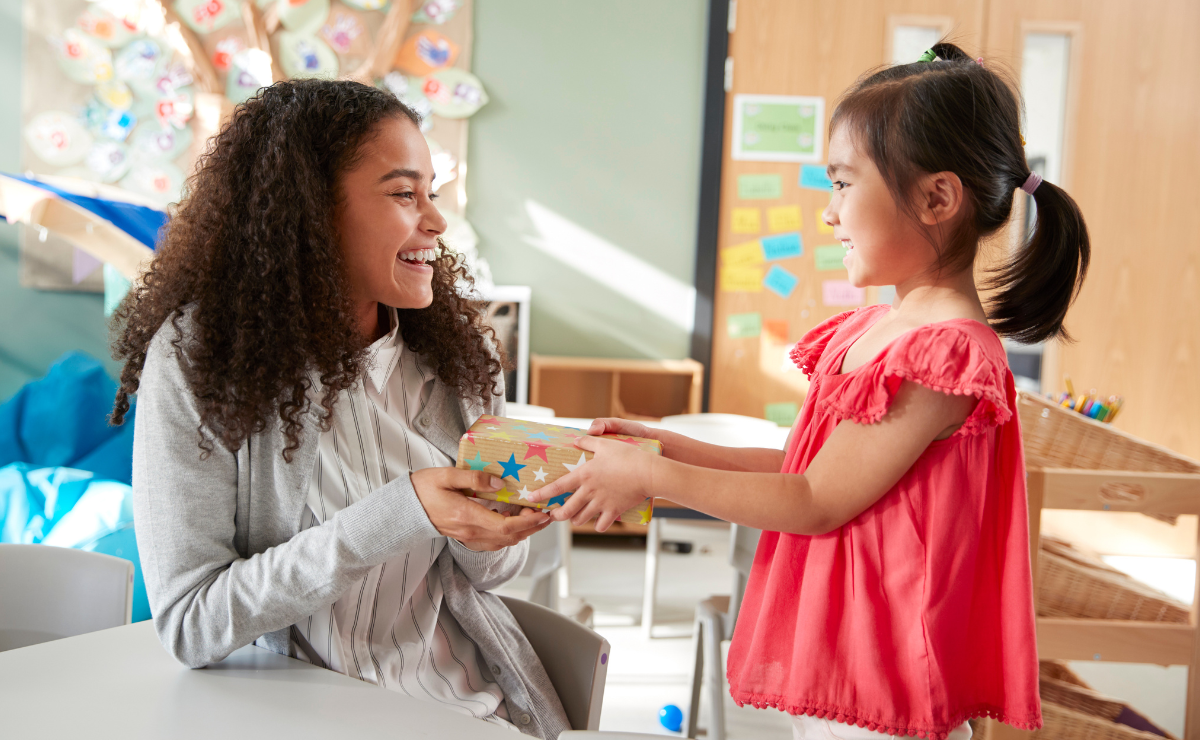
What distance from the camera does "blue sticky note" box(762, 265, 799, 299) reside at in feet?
13.4

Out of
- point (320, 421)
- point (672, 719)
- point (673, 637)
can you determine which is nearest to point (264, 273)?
point (320, 421)

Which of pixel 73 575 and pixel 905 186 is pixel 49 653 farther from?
pixel 905 186

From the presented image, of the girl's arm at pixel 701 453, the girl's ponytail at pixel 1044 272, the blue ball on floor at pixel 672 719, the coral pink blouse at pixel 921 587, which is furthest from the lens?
the blue ball on floor at pixel 672 719

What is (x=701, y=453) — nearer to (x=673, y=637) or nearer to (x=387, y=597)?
(x=387, y=597)

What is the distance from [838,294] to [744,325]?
1.59 ft

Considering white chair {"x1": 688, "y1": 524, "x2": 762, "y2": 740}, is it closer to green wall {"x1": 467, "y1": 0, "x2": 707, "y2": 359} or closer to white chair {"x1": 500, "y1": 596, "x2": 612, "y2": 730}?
white chair {"x1": 500, "y1": 596, "x2": 612, "y2": 730}

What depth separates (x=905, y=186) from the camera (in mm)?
979

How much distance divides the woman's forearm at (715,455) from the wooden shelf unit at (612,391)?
2733 millimetres

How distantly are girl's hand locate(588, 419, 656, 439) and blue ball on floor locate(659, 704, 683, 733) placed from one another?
1.40m

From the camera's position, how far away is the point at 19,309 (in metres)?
3.85

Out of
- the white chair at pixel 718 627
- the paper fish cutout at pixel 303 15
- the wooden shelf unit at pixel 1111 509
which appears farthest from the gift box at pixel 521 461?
the paper fish cutout at pixel 303 15

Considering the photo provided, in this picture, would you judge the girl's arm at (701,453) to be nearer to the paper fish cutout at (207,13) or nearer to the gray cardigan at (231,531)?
the gray cardigan at (231,531)

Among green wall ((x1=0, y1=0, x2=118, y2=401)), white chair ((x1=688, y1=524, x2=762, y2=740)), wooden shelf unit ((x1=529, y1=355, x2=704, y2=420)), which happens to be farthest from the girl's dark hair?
green wall ((x1=0, y1=0, x2=118, y2=401))

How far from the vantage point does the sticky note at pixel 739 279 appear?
13.4 ft
